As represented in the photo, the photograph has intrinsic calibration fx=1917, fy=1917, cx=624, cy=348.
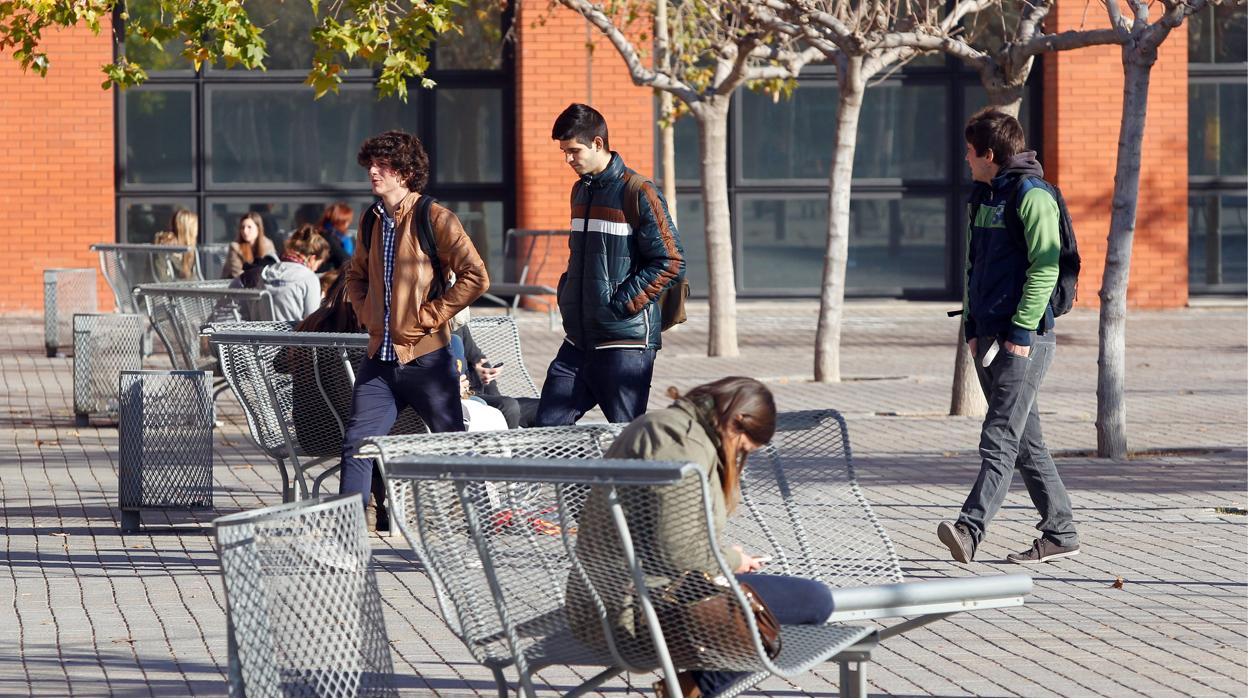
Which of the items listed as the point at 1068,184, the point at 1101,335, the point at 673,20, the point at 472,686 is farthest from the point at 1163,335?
the point at 472,686

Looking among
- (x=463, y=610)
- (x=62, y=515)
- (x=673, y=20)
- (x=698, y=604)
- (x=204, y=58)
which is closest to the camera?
(x=698, y=604)

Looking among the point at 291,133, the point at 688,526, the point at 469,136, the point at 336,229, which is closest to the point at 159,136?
the point at 291,133

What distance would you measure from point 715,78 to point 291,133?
7.09 meters

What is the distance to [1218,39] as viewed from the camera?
2266cm

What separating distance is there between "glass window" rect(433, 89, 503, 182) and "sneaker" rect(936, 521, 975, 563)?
15352 millimetres

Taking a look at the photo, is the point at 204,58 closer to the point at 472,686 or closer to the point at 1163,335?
the point at 472,686

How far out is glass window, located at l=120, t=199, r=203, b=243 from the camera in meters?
21.8

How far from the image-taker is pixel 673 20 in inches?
703

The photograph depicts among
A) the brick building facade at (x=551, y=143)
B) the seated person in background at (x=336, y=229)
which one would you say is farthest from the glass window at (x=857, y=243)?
the seated person in background at (x=336, y=229)

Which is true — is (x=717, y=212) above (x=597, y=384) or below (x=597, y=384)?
above

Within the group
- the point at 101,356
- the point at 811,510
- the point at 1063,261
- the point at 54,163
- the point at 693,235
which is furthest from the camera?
the point at 693,235

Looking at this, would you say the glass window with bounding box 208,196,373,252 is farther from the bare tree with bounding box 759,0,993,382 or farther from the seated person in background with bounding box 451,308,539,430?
the seated person in background with bounding box 451,308,539,430

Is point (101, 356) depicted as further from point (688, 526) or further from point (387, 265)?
point (688, 526)

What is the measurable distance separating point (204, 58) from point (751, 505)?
5573 millimetres
